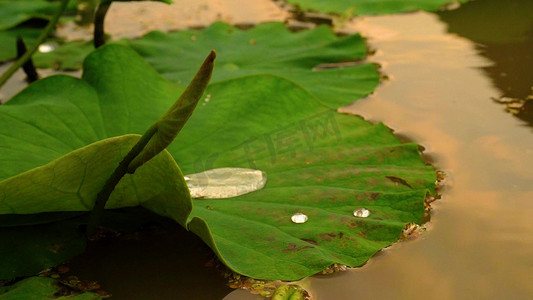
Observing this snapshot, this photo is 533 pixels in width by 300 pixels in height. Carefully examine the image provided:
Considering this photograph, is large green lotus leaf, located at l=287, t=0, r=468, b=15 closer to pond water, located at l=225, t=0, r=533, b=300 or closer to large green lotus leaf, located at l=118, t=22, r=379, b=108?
pond water, located at l=225, t=0, r=533, b=300

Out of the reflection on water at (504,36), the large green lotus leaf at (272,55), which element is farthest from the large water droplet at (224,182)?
the reflection on water at (504,36)

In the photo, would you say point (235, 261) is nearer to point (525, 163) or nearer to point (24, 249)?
point (24, 249)

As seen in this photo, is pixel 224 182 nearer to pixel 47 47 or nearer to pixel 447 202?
pixel 447 202

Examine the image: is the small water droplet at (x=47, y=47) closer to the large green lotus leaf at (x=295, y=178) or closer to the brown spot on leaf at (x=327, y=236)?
the large green lotus leaf at (x=295, y=178)

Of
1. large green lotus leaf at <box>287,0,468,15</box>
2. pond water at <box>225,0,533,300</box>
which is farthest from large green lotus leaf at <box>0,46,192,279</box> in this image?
large green lotus leaf at <box>287,0,468,15</box>

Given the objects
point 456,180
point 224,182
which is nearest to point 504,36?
point 456,180

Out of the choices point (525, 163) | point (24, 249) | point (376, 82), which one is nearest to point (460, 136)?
point (525, 163)
